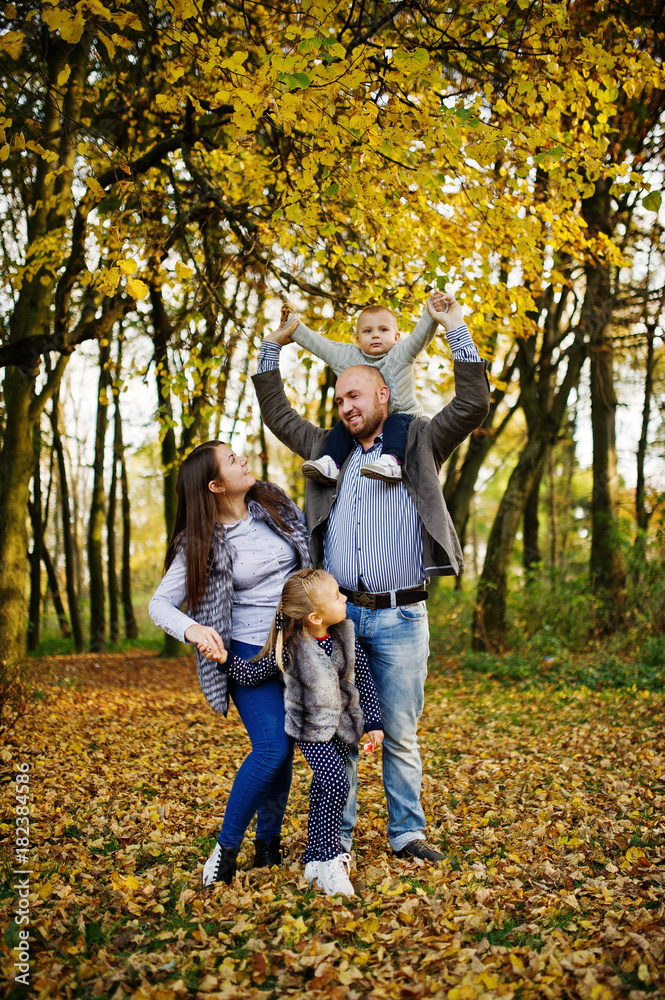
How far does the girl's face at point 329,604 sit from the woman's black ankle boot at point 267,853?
115cm

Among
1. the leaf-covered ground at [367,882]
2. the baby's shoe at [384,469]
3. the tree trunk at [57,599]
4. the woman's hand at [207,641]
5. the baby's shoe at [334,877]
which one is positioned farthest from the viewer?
the tree trunk at [57,599]

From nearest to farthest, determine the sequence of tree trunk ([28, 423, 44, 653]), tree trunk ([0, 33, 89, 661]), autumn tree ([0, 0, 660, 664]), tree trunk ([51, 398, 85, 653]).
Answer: autumn tree ([0, 0, 660, 664]), tree trunk ([0, 33, 89, 661]), tree trunk ([51, 398, 85, 653]), tree trunk ([28, 423, 44, 653])

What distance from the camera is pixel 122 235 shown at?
17.9ft

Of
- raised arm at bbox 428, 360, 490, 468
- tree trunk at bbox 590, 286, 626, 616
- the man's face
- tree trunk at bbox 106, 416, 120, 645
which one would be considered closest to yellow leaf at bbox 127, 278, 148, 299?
the man's face

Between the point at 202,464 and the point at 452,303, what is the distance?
54.5 inches

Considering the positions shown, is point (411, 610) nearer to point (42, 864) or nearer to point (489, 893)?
point (489, 893)

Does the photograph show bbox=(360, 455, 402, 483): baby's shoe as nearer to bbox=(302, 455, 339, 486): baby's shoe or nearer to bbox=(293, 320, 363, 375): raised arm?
bbox=(302, 455, 339, 486): baby's shoe

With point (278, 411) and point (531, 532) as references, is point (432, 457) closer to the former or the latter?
point (278, 411)

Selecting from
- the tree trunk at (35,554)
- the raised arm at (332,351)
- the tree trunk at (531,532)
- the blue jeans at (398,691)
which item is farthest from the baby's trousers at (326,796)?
the tree trunk at (35,554)

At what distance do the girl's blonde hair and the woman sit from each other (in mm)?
134

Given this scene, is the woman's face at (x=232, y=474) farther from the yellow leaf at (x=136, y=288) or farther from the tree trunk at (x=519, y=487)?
the tree trunk at (x=519, y=487)

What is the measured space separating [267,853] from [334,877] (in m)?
0.45

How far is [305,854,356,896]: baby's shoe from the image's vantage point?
3.12 m

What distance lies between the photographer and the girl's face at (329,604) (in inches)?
124
